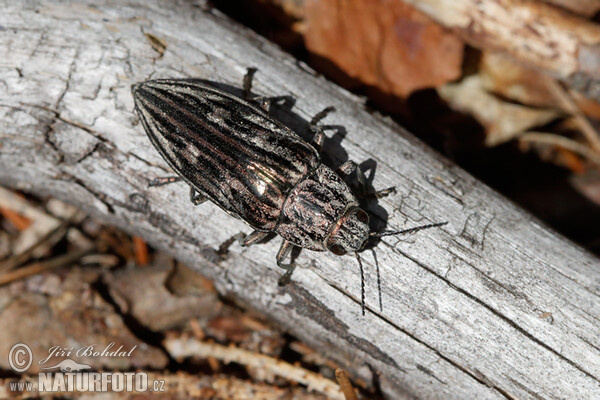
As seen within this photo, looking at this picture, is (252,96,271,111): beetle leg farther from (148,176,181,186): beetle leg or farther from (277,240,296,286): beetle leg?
(277,240,296,286): beetle leg

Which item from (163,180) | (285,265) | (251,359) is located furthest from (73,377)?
(285,265)

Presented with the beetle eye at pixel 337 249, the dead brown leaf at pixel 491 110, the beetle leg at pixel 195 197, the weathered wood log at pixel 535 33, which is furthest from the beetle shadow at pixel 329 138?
the dead brown leaf at pixel 491 110

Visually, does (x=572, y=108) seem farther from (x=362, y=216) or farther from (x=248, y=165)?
(x=248, y=165)

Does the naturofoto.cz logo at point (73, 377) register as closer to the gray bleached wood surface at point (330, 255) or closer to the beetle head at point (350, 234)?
the gray bleached wood surface at point (330, 255)

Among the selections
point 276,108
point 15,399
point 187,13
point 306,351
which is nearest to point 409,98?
point 276,108

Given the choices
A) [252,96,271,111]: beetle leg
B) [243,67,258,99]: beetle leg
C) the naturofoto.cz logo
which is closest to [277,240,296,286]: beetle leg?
[252,96,271,111]: beetle leg

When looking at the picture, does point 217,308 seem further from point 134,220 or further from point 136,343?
point 134,220
